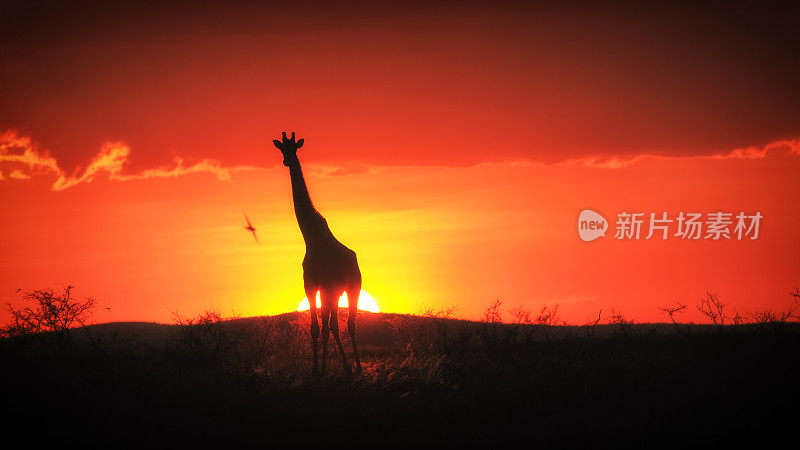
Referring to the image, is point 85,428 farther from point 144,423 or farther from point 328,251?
point 328,251

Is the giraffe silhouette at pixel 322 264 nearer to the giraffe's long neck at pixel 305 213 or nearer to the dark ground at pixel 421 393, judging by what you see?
the giraffe's long neck at pixel 305 213

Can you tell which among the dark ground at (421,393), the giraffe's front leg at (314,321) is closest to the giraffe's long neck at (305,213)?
the giraffe's front leg at (314,321)

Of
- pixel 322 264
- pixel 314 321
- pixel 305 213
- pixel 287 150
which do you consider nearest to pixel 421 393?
pixel 314 321

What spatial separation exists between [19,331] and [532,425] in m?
12.2

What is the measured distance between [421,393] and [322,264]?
2944 millimetres

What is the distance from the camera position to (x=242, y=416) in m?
9.57

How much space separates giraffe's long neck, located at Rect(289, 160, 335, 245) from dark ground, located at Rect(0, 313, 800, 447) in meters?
2.45

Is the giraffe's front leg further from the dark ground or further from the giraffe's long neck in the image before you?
the giraffe's long neck

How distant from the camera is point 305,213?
12.2 meters

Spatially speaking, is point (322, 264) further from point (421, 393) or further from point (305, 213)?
point (421, 393)

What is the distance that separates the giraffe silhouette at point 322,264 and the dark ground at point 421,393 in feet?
2.83

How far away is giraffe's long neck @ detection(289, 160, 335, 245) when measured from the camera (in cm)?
1218

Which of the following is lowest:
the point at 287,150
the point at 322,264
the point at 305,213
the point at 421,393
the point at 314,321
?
the point at 421,393

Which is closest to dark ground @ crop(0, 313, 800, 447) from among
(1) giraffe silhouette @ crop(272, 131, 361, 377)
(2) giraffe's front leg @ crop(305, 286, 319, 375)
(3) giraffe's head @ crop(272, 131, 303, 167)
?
(2) giraffe's front leg @ crop(305, 286, 319, 375)
